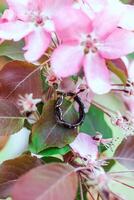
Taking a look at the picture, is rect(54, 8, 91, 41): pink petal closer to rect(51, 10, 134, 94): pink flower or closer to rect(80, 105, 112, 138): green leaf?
rect(51, 10, 134, 94): pink flower

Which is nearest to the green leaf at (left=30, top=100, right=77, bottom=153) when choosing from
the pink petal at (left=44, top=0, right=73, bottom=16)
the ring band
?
the ring band

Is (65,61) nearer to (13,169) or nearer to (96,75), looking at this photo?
(96,75)

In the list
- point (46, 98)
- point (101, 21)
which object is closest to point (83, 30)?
point (101, 21)

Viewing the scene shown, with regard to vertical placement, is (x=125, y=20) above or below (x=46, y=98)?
above

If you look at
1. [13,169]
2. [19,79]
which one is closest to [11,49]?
[19,79]

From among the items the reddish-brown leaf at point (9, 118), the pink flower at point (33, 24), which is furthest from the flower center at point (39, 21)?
the reddish-brown leaf at point (9, 118)

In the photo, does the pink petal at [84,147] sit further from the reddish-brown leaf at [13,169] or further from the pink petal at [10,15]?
the pink petal at [10,15]

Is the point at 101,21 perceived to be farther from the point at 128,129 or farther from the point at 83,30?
the point at 128,129

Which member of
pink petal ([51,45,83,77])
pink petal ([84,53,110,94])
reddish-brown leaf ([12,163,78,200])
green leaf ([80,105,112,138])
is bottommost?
green leaf ([80,105,112,138])
